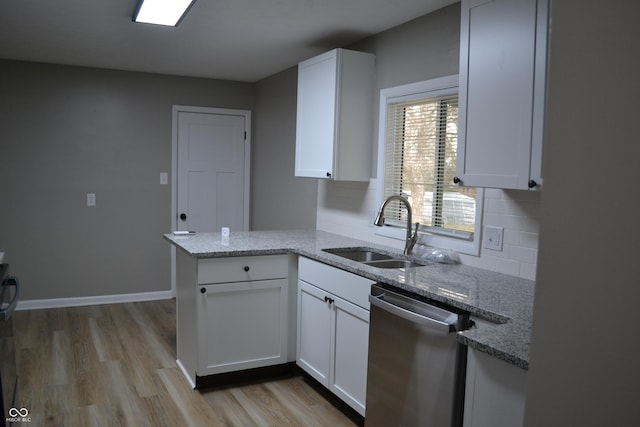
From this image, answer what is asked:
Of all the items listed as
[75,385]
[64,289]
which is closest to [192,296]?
[75,385]

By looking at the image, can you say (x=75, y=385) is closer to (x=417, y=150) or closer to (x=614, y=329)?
(x=417, y=150)

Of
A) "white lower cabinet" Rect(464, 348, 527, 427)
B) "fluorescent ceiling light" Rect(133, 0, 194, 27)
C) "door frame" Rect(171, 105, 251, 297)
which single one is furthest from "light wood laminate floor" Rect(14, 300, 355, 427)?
"fluorescent ceiling light" Rect(133, 0, 194, 27)

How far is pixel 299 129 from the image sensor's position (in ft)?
13.0

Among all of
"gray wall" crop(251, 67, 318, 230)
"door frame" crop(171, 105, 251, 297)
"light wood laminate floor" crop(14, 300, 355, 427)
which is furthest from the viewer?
"door frame" crop(171, 105, 251, 297)

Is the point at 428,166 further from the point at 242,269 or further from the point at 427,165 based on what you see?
the point at 242,269

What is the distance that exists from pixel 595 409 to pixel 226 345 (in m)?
2.61

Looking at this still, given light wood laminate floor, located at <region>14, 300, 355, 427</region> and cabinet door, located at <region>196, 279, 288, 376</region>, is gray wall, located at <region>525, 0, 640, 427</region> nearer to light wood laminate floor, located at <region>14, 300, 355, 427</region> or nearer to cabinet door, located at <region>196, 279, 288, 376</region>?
light wood laminate floor, located at <region>14, 300, 355, 427</region>

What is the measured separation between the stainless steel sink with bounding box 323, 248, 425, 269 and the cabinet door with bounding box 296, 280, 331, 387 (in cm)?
32

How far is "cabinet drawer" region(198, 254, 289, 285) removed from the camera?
3111 mm

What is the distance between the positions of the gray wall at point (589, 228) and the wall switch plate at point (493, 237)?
1.70m

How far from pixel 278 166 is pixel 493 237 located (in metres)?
2.87

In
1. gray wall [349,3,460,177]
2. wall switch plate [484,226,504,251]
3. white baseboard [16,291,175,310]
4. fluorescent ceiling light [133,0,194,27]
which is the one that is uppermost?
fluorescent ceiling light [133,0,194,27]

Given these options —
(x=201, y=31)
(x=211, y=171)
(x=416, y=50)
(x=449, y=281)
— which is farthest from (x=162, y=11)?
A: (x=211, y=171)

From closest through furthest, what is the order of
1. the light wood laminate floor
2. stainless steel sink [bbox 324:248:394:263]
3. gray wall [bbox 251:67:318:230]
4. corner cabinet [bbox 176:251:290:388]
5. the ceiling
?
the light wood laminate floor → the ceiling → corner cabinet [bbox 176:251:290:388] → stainless steel sink [bbox 324:248:394:263] → gray wall [bbox 251:67:318:230]
